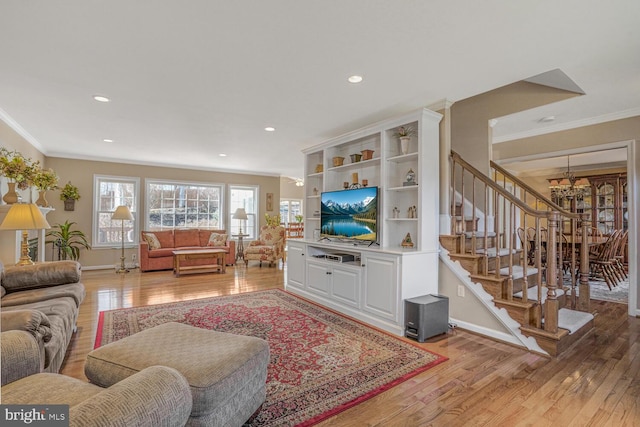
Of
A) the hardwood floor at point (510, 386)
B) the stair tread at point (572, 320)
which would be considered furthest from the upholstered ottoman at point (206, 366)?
the stair tread at point (572, 320)

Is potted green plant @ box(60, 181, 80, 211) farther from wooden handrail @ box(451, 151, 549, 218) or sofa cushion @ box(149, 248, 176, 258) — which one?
wooden handrail @ box(451, 151, 549, 218)

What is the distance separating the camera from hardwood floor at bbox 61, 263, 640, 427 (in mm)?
1882

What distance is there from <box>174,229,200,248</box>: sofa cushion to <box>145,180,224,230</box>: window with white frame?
0.57m

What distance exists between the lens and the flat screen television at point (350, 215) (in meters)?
3.90

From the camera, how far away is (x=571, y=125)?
14.4ft

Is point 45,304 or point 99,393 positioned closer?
point 99,393

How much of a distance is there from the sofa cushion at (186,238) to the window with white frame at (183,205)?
1.87ft

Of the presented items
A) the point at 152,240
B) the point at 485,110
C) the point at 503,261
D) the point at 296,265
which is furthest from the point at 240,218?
the point at 503,261

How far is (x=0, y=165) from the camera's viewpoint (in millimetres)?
3646

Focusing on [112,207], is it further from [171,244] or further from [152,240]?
[171,244]

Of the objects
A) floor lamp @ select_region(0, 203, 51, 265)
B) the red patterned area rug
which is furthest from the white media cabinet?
floor lamp @ select_region(0, 203, 51, 265)

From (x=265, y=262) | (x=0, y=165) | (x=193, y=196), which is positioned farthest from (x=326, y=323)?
(x=193, y=196)

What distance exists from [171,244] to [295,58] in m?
6.03

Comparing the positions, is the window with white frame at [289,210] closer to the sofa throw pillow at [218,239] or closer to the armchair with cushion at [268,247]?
the armchair with cushion at [268,247]
